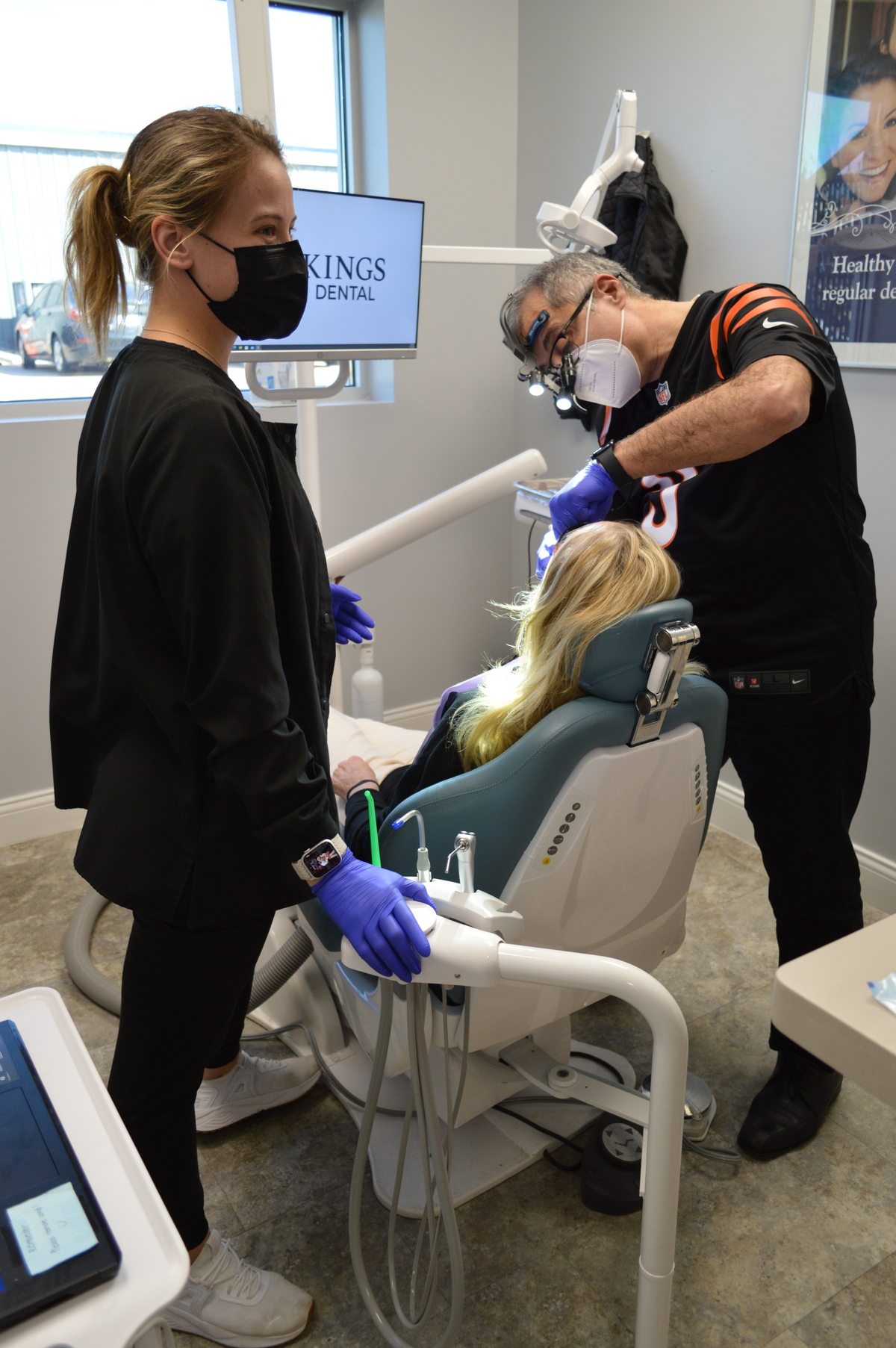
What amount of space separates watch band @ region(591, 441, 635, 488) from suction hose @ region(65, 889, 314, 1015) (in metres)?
0.93

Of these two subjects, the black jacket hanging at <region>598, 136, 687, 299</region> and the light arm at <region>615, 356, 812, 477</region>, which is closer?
the light arm at <region>615, 356, 812, 477</region>

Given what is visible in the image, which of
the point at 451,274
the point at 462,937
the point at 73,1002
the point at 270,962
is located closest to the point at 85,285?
the point at 462,937

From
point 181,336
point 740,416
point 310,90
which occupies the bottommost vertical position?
point 740,416

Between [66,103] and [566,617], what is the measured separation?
7.34ft

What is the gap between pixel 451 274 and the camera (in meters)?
3.04

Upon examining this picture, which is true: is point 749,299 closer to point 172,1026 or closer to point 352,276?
point 352,276

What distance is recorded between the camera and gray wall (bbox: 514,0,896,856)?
7.17ft

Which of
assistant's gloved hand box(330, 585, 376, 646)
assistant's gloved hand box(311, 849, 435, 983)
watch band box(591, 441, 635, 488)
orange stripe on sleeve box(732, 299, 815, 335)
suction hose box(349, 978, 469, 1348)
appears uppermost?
orange stripe on sleeve box(732, 299, 815, 335)

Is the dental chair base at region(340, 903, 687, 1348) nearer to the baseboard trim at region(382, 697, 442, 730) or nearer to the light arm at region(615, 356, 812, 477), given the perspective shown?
the light arm at region(615, 356, 812, 477)

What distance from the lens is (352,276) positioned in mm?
2141

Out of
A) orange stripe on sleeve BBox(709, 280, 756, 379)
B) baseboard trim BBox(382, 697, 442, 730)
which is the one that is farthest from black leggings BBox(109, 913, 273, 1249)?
baseboard trim BBox(382, 697, 442, 730)

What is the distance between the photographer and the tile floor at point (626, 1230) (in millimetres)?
1364

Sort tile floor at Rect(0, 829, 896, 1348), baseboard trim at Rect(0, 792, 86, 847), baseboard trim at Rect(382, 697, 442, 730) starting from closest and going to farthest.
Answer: tile floor at Rect(0, 829, 896, 1348) → baseboard trim at Rect(0, 792, 86, 847) → baseboard trim at Rect(382, 697, 442, 730)

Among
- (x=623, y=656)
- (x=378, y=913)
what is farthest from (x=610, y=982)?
(x=623, y=656)
